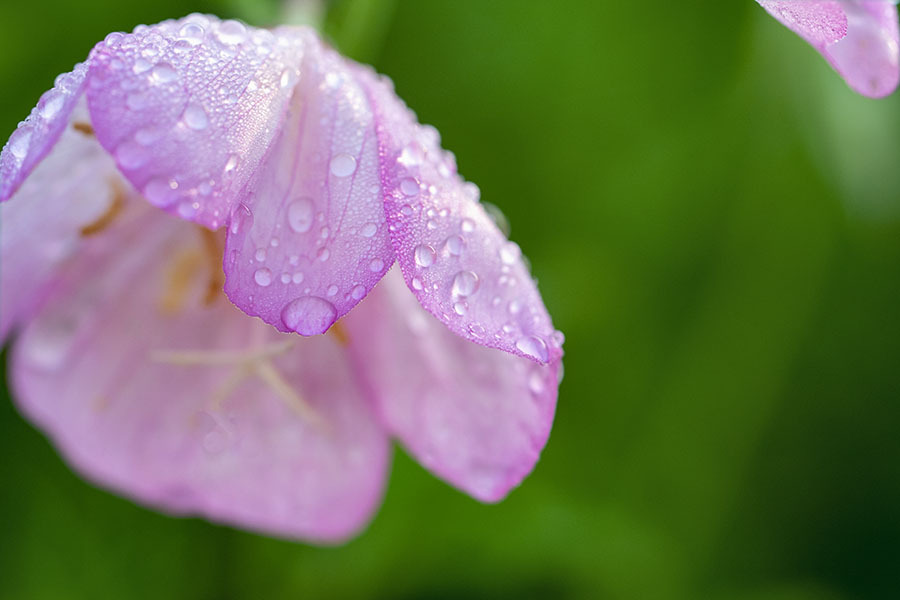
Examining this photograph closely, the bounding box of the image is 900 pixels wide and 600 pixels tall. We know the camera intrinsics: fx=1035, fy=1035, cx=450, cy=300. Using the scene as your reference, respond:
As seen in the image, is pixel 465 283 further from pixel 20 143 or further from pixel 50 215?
pixel 50 215

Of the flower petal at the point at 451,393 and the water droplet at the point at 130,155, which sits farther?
the flower petal at the point at 451,393

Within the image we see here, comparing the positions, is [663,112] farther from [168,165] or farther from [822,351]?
[168,165]

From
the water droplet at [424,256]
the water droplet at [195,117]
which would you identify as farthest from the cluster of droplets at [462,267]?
the water droplet at [195,117]

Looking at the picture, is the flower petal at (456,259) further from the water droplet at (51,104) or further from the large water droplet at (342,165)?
the water droplet at (51,104)

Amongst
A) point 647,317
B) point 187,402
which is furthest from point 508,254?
point 647,317

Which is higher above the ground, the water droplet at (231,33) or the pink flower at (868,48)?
the pink flower at (868,48)

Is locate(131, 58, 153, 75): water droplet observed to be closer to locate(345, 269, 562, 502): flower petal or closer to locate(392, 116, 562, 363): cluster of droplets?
locate(392, 116, 562, 363): cluster of droplets
